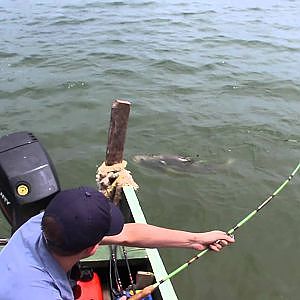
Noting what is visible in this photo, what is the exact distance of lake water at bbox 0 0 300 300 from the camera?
6203mm

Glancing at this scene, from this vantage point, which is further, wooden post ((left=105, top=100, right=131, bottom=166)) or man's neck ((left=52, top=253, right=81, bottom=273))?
wooden post ((left=105, top=100, right=131, bottom=166))

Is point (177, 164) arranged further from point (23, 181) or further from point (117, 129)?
point (23, 181)

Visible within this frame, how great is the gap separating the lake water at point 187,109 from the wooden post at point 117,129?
1665mm

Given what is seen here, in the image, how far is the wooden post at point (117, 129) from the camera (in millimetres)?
4980

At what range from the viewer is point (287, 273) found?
5793 mm

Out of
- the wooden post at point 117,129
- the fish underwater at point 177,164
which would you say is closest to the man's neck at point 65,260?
the wooden post at point 117,129

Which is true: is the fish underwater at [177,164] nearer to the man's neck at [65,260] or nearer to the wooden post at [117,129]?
the wooden post at [117,129]

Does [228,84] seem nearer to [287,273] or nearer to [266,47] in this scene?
[266,47]

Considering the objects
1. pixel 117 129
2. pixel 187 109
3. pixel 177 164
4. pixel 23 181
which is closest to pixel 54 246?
pixel 23 181

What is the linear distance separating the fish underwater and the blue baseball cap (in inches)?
202

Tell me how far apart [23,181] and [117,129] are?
1.66m

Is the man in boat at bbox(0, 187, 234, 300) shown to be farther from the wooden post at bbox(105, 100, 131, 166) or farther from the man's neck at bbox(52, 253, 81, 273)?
the wooden post at bbox(105, 100, 131, 166)

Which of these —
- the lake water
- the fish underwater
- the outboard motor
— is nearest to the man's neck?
the outboard motor

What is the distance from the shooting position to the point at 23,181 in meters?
3.69
